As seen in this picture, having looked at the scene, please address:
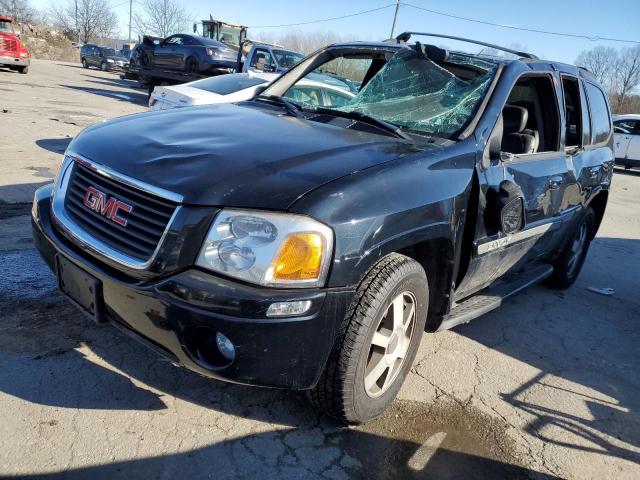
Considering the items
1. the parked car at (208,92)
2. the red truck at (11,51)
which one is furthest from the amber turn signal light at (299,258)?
the red truck at (11,51)

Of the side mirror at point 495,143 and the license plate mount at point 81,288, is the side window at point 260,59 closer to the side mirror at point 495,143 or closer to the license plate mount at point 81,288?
the side mirror at point 495,143

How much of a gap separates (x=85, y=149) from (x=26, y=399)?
1.20 m

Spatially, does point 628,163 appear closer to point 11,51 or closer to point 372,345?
point 372,345

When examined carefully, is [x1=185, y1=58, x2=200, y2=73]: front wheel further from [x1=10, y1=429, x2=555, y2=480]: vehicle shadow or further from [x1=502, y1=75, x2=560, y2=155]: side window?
[x1=10, y1=429, x2=555, y2=480]: vehicle shadow

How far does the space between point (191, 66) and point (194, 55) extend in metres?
0.37

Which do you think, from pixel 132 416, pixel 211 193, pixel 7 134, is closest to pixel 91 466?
pixel 132 416

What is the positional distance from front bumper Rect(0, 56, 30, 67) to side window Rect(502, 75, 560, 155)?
915 inches

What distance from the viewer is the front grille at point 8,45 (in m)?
21.3

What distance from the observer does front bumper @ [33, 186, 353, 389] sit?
1995 millimetres

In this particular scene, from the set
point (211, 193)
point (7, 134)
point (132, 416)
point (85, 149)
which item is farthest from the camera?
point (7, 134)

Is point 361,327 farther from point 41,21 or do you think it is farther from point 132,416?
point 41,21

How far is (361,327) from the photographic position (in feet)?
7.47

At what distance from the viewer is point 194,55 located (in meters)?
16.4

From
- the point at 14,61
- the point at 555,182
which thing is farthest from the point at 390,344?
the point at 14,61
